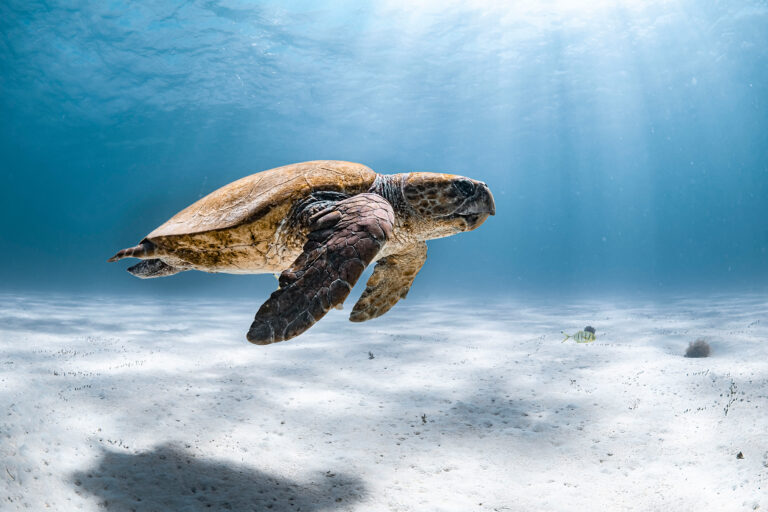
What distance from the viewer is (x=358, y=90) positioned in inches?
1325

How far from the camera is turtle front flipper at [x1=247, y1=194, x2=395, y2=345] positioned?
2.58 meters

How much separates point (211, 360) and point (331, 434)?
3.81 meters

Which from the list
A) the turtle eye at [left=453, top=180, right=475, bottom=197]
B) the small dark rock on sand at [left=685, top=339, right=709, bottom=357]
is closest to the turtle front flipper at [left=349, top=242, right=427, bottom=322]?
the turtle eye at [left=453, top=180, right=475, bottom=197]

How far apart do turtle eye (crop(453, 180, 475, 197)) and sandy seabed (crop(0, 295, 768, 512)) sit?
98.8 inches

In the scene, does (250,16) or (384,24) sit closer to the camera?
(250,16)

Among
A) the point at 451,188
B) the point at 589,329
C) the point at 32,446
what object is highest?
the point at 451,188

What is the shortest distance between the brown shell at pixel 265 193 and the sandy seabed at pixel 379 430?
6.55 ft

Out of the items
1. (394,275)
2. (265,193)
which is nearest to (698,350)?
(394,275)

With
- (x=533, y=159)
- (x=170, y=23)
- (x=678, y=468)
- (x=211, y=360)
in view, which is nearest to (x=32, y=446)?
(x=211, y=360)

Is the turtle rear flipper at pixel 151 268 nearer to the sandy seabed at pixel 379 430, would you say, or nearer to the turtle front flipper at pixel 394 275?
the sandy seabed at pixel 379 430

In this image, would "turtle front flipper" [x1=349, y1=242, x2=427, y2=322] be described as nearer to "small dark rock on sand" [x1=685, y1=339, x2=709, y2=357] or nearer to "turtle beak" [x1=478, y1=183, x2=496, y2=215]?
"turtle beak" [x1=478, y1=183, x2=496, y2=215]

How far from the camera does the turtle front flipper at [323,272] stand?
8.46 feet

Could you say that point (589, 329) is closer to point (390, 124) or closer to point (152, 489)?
point (152, 489)

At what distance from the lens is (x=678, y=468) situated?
3365 millimetres
